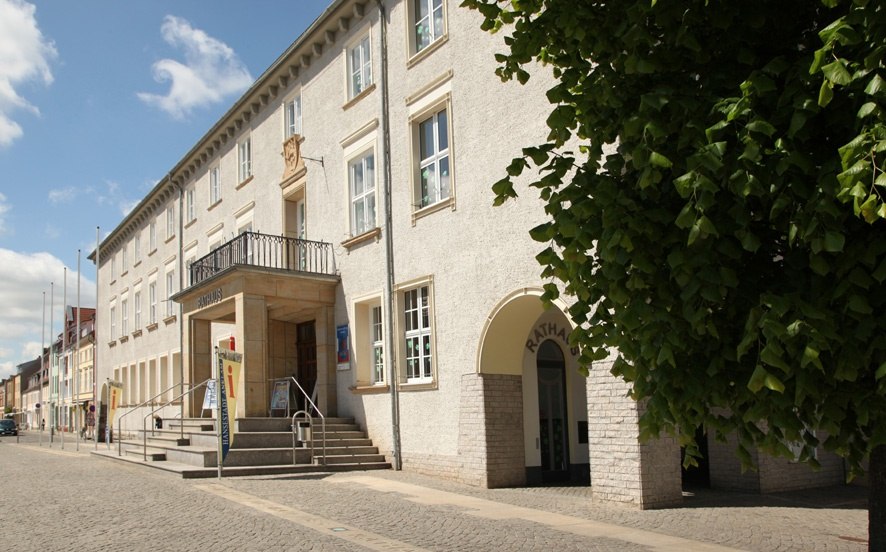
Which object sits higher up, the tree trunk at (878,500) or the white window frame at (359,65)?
the white window frame at (359,65)

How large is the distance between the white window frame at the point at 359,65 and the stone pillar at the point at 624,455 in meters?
9.81

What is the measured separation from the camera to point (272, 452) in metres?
16.7

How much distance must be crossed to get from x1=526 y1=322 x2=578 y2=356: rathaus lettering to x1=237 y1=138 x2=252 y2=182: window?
12899 mm

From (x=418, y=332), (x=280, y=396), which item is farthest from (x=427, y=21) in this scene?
(x=280, y=396)

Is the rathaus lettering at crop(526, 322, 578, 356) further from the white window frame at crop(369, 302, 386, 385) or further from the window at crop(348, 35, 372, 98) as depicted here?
the window at crop(348, 35, 372, 98)

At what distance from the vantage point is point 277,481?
15016mm

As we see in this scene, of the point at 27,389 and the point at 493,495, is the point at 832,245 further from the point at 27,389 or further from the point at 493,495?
the point at 27,389

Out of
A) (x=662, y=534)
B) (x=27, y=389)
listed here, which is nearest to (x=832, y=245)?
(x=662, y=534)

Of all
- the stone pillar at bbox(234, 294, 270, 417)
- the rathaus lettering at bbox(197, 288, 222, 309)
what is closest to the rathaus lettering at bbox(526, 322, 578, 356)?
the stone pillar at bbox(234, 294, 270, 417)

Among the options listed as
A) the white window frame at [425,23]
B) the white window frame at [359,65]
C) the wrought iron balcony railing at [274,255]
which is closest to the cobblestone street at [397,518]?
the wrought iron balcony railing at [274,255]

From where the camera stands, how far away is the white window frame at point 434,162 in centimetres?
1600

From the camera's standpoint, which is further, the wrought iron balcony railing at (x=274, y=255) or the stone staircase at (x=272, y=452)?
the wrought iron balcony railing at (x=274, y=255)

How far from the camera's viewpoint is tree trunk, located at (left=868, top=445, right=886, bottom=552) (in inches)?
194

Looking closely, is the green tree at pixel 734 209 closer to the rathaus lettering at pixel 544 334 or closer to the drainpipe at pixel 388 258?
the rathaus lettering at pixel 544 334
